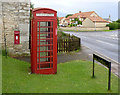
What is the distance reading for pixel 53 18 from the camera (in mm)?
7570

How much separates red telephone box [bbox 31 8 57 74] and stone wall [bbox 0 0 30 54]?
3.67m

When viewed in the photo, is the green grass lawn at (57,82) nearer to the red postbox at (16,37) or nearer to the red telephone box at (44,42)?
the red telephone box at (44,42)

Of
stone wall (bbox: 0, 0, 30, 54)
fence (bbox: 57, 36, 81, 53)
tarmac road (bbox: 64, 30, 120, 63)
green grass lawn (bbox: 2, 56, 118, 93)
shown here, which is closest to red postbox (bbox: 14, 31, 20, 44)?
stone wall (bbox: 0, 0, 30, 54)

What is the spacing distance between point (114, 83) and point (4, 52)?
21.2ft

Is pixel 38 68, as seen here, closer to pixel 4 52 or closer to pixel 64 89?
pixel 64 89

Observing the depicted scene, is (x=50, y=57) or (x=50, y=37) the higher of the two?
(x=50, y=37)

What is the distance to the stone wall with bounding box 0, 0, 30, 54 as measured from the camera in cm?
1116

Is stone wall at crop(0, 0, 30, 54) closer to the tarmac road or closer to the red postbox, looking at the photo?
the red postbox

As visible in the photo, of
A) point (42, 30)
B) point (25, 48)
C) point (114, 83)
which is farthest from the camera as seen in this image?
point (25, 48)

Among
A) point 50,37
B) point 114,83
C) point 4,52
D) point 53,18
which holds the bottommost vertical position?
point 114,83

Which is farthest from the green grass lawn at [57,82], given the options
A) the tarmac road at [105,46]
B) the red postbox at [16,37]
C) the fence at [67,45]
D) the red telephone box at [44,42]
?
the fence at [67,45]

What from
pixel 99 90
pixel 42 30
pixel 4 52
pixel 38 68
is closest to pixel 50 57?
pixel 38 68

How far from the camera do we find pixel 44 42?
26.6 ft

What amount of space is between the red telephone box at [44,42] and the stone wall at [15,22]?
145 inches
